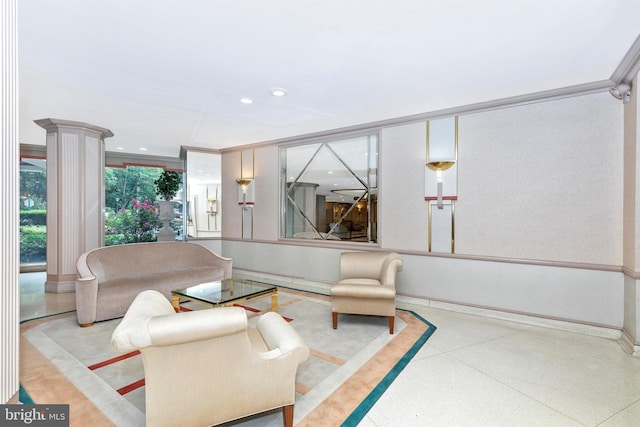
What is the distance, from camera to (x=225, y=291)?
145 inches

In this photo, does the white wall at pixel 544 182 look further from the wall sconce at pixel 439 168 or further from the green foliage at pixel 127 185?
the green foliage at pixel 127 185

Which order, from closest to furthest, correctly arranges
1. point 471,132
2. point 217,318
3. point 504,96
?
point 217,318 → point 504,96 → point 471,132

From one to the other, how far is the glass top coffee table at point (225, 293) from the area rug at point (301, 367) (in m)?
0.36

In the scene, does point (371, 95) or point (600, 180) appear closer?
point (600, 180)

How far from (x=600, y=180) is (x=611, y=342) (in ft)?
5.45

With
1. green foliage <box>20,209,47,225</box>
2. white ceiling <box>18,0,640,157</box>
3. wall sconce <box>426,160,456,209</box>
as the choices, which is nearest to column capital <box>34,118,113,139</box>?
white ceiling <box>18,0,640,157</box>

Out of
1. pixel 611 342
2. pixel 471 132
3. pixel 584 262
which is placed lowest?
pixel 611 342

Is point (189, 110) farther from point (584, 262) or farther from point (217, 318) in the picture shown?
point (584, 262)

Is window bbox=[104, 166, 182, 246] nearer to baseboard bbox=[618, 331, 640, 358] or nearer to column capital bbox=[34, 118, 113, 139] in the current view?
column capital bbox=[34, 118, 113, 139]

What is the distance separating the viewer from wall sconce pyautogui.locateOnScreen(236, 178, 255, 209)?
6.21 meters

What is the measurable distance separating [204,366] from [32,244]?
8074 mm

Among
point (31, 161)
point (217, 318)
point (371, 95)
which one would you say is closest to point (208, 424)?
point (217, 318)

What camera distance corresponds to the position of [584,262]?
3.33m

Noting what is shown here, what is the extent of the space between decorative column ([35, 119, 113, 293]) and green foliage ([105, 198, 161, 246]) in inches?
100
